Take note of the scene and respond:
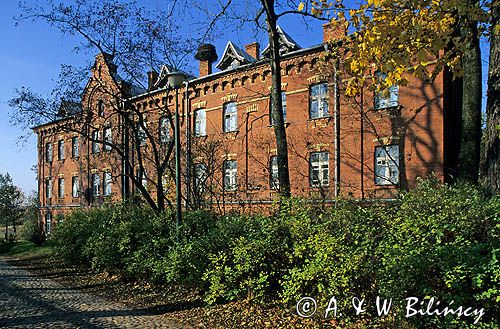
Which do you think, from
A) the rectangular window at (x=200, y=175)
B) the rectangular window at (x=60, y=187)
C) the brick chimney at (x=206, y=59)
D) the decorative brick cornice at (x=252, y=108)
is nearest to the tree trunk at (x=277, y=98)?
the rectangular window at (x=200, y=175)

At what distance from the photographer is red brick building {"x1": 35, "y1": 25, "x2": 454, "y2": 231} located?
639 inches

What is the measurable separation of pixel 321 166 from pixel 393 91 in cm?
467

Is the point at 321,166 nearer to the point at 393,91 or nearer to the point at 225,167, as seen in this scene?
the point at 393,91

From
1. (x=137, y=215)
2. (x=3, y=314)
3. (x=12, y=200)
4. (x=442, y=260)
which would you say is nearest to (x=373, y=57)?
(x=442, y=260)

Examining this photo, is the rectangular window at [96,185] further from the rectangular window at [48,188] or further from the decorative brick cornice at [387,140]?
the decorative brick cornice at [387,140]

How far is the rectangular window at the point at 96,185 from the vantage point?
33.4 m

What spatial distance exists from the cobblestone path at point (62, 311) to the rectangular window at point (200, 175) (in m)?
7.41

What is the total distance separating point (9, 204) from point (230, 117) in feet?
87.0

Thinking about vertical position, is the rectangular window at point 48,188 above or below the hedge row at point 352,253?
above

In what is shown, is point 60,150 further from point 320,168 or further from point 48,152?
point 320,168

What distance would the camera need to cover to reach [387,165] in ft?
57.8

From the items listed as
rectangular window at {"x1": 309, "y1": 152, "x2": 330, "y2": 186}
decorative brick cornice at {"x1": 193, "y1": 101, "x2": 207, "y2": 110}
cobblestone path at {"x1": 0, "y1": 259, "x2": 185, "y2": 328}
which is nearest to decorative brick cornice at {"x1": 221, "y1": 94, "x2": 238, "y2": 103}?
decorative brick cornice at {"x1": 193, "y1": 101, "x2": 207, "y2": 110}

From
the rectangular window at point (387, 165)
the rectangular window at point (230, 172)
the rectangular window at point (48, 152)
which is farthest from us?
the rectangular window at point (48, 152)

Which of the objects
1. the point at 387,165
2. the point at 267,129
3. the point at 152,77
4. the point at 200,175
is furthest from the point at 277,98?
the point at 267,129
